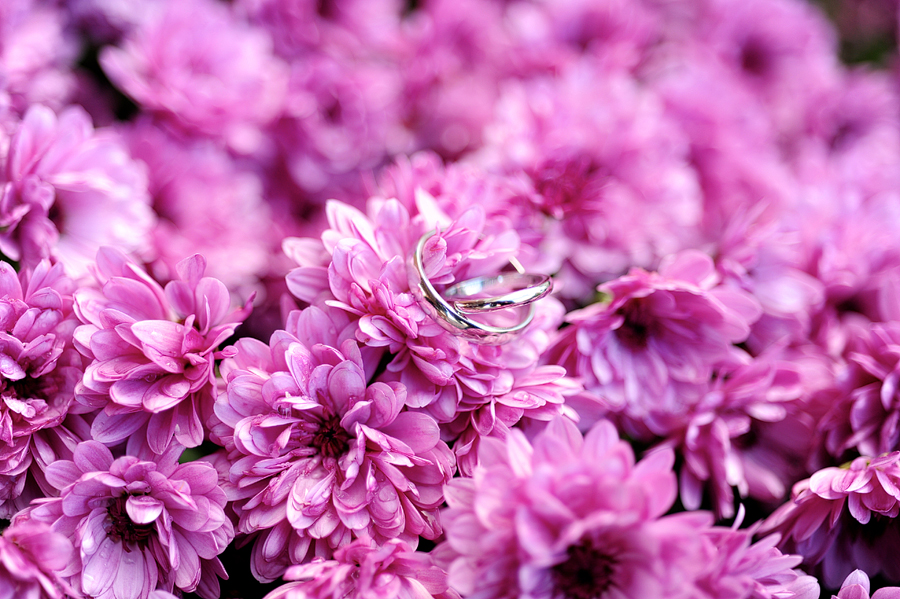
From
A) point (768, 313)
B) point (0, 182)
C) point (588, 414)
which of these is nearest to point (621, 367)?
point (588, 414)

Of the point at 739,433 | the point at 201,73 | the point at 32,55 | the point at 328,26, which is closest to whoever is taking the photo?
the point at 739,433

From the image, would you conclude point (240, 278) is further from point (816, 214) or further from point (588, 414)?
point (816, 214)

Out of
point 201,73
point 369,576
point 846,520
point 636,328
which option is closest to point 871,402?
point 846,520

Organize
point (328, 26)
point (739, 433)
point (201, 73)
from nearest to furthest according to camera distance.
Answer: point (739, 433) → point (201, 73) → point (328, 26)

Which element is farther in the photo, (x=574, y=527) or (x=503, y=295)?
(x=503, y=295)

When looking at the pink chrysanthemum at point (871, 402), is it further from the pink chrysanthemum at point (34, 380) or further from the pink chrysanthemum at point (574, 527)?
the pink chrysanthemum at point (34, 380)

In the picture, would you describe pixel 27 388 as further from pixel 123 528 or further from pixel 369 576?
pixel 369 576

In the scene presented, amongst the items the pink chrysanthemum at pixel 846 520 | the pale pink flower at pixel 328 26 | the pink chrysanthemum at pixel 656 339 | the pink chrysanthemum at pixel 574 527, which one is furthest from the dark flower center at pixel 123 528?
the pale pink flower at pixel 328 26
